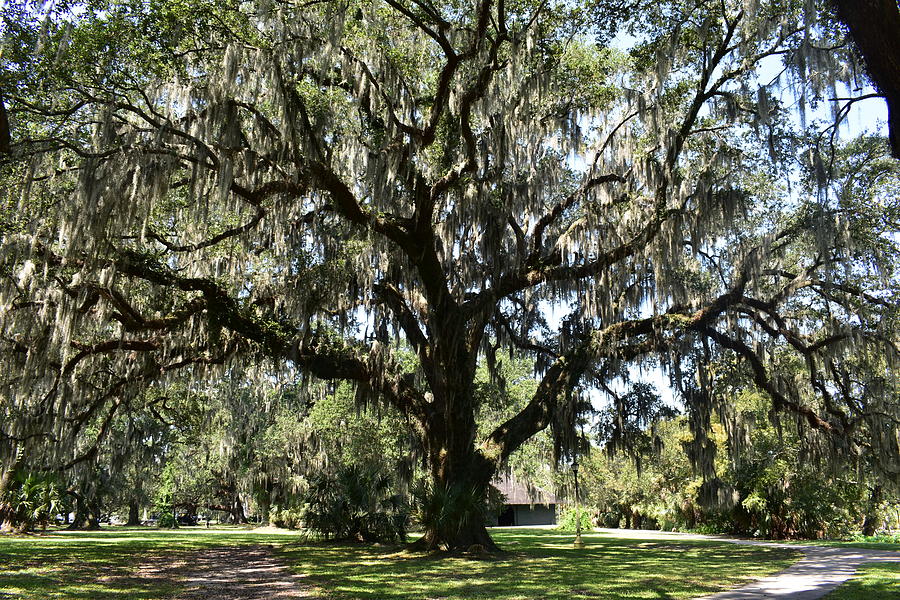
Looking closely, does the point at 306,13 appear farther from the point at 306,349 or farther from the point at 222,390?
the point at 222,390

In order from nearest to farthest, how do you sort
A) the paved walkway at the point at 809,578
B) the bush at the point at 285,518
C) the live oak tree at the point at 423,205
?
the paved walkway at the point at 809,578, the live oak tree at the point at 423,205, the bush at the point at 285,518

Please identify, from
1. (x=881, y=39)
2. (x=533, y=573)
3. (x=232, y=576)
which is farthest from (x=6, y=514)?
(x=881, y=39)

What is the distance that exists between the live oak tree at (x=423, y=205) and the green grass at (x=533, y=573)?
2073 millimetres

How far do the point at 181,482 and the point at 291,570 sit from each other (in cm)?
3225

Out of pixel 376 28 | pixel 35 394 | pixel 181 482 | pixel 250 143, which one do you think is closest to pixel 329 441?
pixel 35 394

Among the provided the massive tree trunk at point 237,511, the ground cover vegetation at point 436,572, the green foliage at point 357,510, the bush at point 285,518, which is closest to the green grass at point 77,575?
the ground cover vegetation at point 436,572

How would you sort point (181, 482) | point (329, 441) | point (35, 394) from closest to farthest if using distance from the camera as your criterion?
point (35, 394)
point (329, 441)
point (181, 482)

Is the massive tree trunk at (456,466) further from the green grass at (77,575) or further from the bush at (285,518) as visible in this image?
the bush at (285,518)

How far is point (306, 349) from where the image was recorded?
41.9 ft

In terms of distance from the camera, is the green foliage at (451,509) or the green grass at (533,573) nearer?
the green grass at (533,573)

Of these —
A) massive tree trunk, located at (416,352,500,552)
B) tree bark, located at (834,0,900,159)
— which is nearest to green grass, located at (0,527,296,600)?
massive tree trunk, located at (416,352,500,552)

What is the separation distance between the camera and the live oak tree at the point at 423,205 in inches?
356

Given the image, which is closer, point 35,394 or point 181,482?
point 35,394

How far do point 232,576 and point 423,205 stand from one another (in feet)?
23.5
